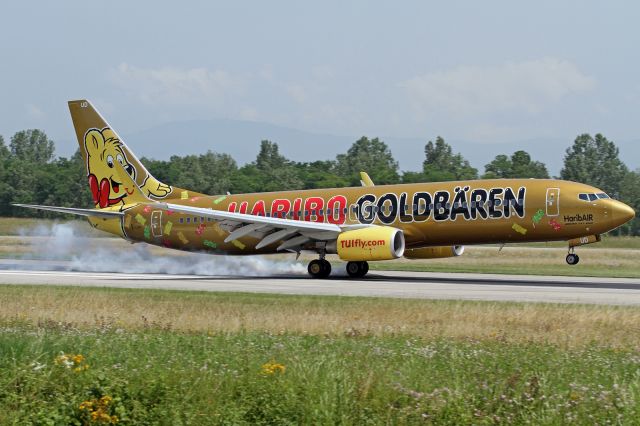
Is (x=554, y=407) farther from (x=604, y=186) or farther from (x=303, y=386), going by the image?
(x=604, y=186)

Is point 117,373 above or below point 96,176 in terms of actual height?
below

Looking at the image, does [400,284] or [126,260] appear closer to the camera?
[400,284]

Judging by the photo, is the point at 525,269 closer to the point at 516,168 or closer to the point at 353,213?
the point at 353,213

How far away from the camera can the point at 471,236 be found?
1603 inches

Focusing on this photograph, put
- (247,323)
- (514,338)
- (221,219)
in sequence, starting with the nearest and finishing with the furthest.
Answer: (514,338)
(247,323)
(221,219)

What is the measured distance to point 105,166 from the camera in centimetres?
5084

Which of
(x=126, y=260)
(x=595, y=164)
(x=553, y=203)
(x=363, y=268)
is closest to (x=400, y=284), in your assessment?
(x=363, y=268)

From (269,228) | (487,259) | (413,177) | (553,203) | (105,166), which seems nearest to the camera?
(553,203)

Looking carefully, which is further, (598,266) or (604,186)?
(604,186)

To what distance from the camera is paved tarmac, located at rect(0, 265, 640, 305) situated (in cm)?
3197

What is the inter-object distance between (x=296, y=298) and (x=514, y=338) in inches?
488

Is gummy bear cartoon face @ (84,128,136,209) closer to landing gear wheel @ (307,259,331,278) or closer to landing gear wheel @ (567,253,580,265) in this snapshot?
landing gear wheel @ (307,259,331,278)

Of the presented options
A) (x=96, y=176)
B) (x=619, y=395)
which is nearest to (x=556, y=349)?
(x=619, y=395)

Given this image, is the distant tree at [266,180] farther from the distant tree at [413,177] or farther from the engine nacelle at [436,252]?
the engine nacelle at [436,252]
